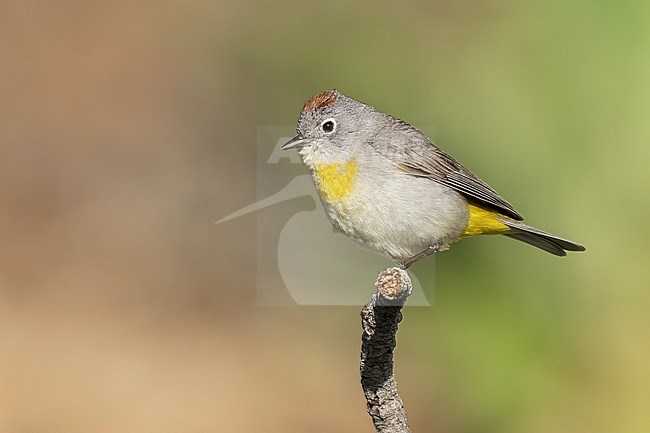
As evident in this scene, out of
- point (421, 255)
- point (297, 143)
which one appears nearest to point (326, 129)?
point (297, 143)

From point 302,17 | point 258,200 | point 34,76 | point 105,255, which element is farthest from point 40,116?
point 302,17

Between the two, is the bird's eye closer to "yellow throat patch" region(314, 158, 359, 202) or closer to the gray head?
the gray head

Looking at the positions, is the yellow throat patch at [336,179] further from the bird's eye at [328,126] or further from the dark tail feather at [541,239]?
the dark tail feather at [541,239]

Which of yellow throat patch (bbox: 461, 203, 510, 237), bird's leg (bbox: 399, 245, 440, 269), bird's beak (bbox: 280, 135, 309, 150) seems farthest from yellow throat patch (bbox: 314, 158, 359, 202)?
yellow throat patch (bbox: 461, 203, 510, 237)

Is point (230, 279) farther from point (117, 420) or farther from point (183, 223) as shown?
point (117, 420)

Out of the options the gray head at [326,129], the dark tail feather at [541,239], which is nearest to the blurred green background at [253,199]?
the dark tail feather at [541,239]

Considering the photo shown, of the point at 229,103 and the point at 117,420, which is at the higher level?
the point at 229,103
